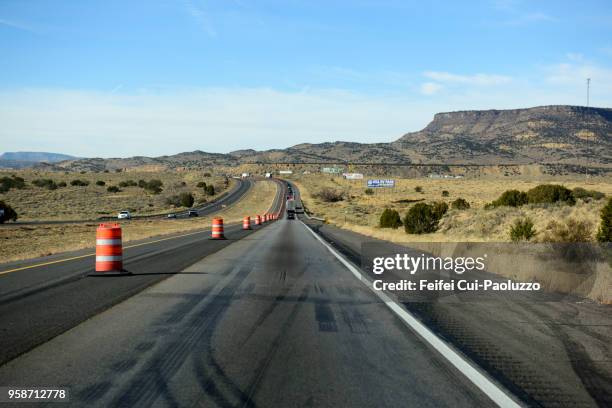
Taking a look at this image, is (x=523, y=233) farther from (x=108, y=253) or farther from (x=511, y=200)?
(x=511, y=200)

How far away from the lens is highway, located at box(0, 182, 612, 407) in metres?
5.44

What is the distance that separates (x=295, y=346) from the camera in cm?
723

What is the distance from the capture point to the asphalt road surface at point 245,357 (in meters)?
5.34

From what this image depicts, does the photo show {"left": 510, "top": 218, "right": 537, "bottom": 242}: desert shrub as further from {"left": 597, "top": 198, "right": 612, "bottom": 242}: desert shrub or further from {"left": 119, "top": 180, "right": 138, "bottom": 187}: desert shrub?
{"left": 119, "top": 180, "right": 138, "bottom": 187}: desert shrub

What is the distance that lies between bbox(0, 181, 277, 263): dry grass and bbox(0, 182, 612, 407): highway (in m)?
13.1

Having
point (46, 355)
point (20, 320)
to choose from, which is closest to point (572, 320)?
point (46, 355)

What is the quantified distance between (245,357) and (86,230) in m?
46.8

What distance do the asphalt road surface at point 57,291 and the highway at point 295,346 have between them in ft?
0.16

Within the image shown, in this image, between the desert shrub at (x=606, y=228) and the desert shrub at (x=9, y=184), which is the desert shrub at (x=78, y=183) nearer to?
the desert shrub at (x=9, y=184)

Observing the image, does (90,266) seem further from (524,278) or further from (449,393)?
(449,393)

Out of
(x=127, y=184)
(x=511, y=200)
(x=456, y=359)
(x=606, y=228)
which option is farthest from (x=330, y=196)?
(x=456, y=359)

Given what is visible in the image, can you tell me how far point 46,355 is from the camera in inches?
267

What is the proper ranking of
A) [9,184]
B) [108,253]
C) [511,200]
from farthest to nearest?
[9,184]
[511,200]
[108,253]

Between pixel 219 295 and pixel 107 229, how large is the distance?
4.48 metres
